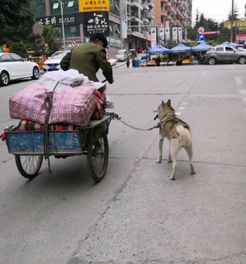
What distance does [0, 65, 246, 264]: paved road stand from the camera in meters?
4.09

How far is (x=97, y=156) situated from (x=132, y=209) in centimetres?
121

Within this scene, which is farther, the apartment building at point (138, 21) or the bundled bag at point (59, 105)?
the apartment building at point (138, 21)

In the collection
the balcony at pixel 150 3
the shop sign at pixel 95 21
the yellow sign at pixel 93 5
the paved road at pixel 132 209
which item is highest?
the balcony at pixel 150 3

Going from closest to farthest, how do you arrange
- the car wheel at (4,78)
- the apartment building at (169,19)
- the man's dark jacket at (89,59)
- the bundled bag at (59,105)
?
1. the bundled bag at (59,105)
2. the man's dark jacket at (89,59)
3. the car wheel at (4,78)
4. the apartment building at (169,19)

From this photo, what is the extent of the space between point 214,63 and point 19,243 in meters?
37.0

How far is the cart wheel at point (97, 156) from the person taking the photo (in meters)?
5.67

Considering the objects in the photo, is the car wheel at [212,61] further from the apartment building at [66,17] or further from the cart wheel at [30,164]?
the cart wheel at [30,164]

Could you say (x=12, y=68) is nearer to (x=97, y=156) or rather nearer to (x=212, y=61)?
(x=97, y=156)

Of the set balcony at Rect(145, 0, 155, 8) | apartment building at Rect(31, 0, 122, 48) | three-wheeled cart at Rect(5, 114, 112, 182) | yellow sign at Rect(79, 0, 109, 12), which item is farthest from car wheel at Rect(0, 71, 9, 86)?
balcony at Rect(145, 0, 155, 8)

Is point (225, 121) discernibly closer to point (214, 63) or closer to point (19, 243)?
point (19, 243)

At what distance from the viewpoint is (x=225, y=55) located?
39.5m

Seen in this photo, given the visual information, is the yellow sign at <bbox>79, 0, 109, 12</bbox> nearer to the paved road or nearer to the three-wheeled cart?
the paved road

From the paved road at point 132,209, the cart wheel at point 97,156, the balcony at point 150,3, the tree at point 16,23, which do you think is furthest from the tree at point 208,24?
the cart wheel at point 97,156

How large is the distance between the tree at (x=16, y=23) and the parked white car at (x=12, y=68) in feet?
35.4
